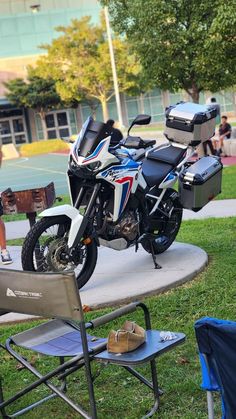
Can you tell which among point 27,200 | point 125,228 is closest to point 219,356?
point 125,228

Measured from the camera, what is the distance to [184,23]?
17.2 meters

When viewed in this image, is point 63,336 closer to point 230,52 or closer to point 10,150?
point 230,52

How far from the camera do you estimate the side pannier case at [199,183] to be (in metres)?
6.29

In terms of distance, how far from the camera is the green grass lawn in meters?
3.57

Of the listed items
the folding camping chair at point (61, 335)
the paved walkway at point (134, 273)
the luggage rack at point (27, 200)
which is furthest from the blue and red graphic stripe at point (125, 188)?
the folding camping chair at point (61, 335)

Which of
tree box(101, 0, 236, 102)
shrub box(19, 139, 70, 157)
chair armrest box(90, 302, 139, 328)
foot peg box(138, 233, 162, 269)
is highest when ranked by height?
tree box(101, 0, 236, 102)

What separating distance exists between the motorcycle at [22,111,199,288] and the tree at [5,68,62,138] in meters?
41.4

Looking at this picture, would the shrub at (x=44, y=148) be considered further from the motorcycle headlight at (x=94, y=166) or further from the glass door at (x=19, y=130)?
the motorcycle headlight at (x=94, y=166)

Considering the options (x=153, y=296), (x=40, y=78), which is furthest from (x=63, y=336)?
(x=40, y=78)

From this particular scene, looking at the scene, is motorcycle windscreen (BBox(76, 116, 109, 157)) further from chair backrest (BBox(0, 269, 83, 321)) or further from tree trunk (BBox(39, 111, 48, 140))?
tree trunk (BBox(39, 111, 48, 140))

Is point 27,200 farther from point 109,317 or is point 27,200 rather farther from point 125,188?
point 109,317

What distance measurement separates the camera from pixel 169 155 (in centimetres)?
653

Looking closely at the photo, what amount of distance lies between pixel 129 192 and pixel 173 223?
1102mm

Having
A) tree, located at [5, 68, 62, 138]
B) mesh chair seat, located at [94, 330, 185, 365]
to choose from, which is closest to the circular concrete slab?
mesh chair seat, located at [94, 330, 185, 365]
